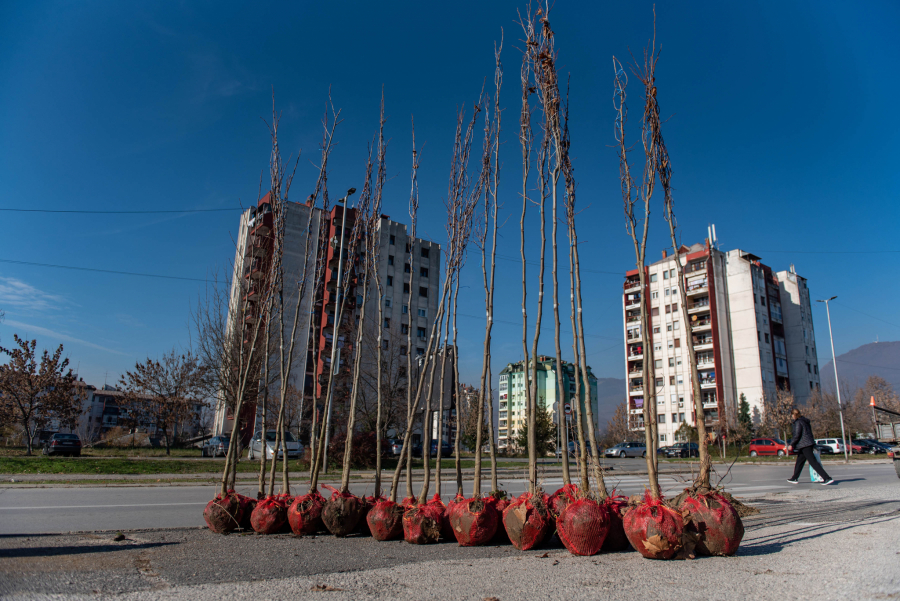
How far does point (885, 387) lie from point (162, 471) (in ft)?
334

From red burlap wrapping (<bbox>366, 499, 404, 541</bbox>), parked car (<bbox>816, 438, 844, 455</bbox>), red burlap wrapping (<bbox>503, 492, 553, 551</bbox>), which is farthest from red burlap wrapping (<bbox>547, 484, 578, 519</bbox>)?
parked car (<bbox>816, 438, 844, 455</bbox>)

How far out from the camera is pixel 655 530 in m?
4.00

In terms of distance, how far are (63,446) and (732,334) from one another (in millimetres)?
73598

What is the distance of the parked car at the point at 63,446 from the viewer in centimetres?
2880

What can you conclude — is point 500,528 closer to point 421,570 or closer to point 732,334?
point 421,570

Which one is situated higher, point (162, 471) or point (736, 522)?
point (736, 522)

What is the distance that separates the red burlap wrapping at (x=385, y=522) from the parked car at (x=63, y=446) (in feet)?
103

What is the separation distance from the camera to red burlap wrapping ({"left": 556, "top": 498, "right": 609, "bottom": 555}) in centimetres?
423

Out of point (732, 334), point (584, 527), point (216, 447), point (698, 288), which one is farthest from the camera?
point (698, 288)

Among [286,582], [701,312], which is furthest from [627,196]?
[701,312]

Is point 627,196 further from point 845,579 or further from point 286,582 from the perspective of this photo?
point 286,582

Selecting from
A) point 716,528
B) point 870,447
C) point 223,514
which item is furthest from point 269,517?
point 870,447

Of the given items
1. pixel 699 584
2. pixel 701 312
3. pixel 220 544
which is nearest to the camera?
pixel 699 584

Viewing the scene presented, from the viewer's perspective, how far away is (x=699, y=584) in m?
3.31
